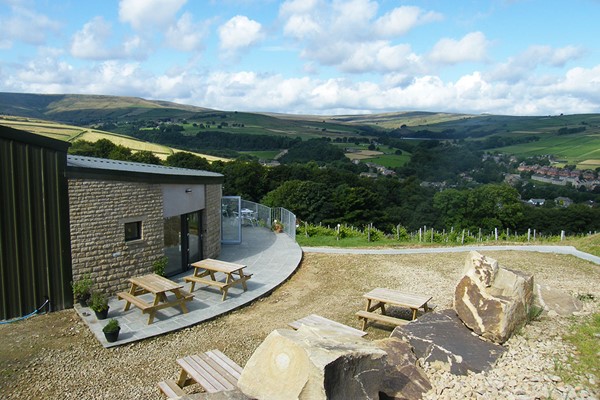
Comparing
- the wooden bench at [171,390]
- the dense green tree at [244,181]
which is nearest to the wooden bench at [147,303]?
the wooden bench at [171,390]

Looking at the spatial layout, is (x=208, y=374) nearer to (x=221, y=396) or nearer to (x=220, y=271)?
(x=221, y=396)

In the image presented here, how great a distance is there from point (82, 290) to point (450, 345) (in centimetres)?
816

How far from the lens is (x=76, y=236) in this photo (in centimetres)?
1006

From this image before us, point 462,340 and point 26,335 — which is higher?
point 462,340

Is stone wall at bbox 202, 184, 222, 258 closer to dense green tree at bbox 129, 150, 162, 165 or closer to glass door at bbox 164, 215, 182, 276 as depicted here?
glass door at bbox 164, 215, 182, 276

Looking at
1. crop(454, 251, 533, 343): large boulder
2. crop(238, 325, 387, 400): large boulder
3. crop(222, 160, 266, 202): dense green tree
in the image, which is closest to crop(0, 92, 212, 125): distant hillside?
crop(222, 160, 266, 202): dense green tree

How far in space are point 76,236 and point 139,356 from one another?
375cm

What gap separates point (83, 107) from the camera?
513 ft

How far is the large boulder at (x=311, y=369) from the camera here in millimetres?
4586

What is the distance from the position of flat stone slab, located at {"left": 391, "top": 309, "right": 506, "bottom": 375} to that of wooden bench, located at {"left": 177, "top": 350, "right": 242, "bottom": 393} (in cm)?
290

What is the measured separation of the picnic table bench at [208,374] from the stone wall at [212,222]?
788 centimetres

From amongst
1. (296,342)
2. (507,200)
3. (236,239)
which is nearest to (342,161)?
(507,200)

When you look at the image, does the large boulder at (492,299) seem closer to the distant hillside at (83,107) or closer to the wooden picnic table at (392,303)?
the wooden picnic table at (392,303)

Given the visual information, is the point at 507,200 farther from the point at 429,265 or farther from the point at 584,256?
the point at 429,265
